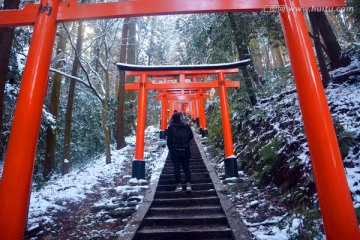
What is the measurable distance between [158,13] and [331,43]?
6897 mm

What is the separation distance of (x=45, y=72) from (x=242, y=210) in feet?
14.7

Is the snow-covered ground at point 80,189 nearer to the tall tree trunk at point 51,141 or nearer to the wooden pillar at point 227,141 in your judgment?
the tall tree trunk at point 51,141

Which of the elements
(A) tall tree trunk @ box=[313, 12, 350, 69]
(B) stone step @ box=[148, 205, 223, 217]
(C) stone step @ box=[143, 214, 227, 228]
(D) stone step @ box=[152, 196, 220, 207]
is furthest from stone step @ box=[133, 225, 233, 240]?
(A) tall tree trunk @ box=[313, 12, 350, 69]

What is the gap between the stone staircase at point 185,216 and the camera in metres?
4.39

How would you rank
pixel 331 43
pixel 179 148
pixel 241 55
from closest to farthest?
pixel 179 148 < pixel 331 43 < pixel 241 55

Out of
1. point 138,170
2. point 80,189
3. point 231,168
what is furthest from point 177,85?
point 80,189

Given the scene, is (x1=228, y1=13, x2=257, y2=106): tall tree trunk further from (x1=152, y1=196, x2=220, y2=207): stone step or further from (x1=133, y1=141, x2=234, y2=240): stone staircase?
(x1=152, y1=196, x2=220, y2=207): stone step

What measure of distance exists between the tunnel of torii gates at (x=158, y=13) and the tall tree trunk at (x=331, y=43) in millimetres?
5122

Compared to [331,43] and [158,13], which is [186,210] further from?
[331,43]

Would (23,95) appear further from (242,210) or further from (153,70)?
(153,70)

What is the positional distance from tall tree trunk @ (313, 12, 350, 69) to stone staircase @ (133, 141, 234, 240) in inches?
234

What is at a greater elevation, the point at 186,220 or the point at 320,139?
the point at 320,139

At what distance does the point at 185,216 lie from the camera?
200 inches

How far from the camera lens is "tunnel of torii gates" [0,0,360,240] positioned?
8.15 feet
